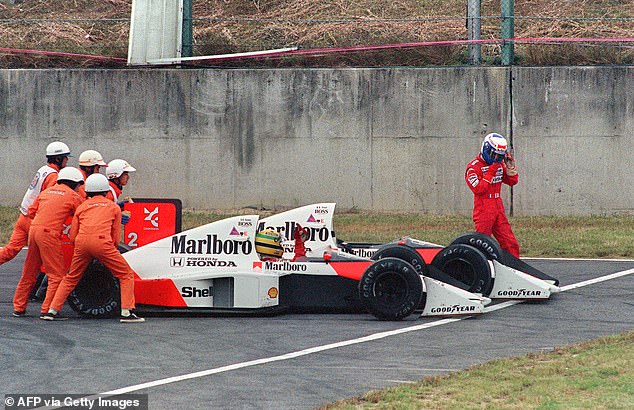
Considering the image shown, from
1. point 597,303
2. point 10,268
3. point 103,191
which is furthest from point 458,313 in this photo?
point 10,268

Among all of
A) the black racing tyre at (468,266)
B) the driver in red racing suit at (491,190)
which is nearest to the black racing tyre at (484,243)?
the black racing tyre at (468,266)

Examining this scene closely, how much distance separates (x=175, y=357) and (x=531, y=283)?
15.1 feet

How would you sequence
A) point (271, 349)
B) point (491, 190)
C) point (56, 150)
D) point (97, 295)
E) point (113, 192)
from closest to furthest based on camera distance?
1. point (271, 349)
2. point (97, 295)
3. point (113, 192)
4. point (56, 150)
5. point (491, 190)

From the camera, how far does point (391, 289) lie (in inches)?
460

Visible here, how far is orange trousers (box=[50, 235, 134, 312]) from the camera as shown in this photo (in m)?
11.7

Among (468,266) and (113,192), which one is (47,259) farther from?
(468,266)

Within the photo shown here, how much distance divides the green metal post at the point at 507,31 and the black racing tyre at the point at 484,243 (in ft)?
29.6

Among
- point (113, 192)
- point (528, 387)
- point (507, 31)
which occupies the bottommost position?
point (528, 387)

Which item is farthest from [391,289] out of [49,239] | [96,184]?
[49,239]

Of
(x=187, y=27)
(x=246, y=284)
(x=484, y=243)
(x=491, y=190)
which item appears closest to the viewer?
(x=246, y=284)

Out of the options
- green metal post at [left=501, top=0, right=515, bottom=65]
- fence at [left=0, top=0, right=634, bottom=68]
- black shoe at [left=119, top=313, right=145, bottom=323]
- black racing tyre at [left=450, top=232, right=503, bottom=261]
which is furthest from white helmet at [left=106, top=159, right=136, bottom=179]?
green metal post at [left=501, top=0, right=515, bottom=65]

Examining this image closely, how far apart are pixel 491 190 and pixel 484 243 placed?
1.27m

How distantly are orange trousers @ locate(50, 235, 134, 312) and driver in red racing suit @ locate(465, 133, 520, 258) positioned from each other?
15.2ft

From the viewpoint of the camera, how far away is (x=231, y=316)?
12148mm
